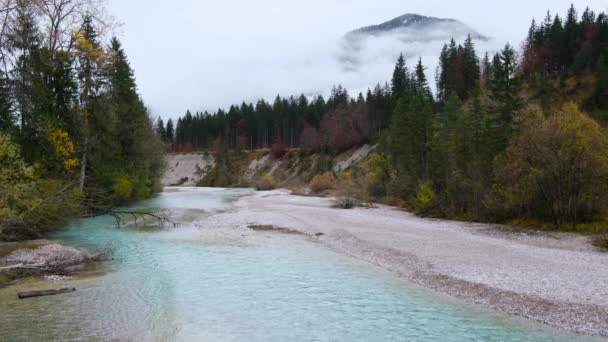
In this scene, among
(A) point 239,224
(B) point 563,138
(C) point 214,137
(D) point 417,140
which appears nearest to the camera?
(B) point 563,138

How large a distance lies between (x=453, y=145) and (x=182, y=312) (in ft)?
107

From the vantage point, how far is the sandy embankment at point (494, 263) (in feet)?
39.2

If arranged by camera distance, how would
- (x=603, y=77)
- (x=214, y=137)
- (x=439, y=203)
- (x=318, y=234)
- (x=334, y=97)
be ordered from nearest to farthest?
(x=318, y=234) < (x=439, y=203) < (x=603, y=77) < (x=334, y=97) < (x=214, y=137)

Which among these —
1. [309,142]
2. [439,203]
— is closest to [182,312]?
[439,203]

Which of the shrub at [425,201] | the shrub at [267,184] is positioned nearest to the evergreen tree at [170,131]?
the shrub at [267,184]

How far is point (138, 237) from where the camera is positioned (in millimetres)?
24344

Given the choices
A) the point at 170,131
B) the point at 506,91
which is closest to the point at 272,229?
the point at 506,91

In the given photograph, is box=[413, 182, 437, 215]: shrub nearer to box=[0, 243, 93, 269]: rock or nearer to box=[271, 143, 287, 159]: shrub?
box=[0, 243, 93, 269]: rock

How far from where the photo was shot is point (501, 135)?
108 ft

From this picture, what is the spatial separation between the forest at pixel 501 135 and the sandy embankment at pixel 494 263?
3.18m

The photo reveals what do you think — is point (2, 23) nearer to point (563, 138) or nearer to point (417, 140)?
point (563, 138)

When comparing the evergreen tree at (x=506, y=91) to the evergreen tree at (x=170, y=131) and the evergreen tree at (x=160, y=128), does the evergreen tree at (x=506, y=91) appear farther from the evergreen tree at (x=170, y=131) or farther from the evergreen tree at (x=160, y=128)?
the evergreen tree at (x=170, y=131)

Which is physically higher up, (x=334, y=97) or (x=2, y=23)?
(x=334, y=97)

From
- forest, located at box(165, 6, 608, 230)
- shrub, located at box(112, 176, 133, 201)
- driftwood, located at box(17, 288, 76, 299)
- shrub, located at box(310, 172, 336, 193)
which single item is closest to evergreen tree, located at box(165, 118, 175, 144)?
forest, located at box(165, 6, 608, 230)
